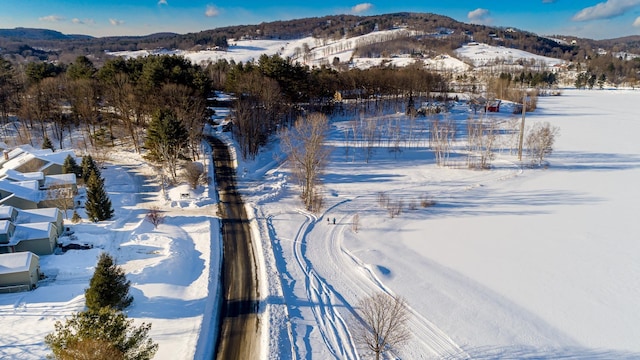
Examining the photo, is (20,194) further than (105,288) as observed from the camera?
Yes

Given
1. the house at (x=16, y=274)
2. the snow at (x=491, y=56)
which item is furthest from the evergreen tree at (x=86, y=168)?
the snow at (x=491, y=56)

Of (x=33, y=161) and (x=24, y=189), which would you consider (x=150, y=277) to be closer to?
(x=24, y=189)

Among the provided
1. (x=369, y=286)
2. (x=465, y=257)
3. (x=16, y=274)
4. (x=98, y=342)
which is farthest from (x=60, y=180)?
(x=465, y=257)

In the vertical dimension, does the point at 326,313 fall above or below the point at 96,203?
below

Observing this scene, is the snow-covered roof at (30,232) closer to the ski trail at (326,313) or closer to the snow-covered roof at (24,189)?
the snow-covered roof at (24,189)

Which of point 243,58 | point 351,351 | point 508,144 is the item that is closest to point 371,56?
point 243,58

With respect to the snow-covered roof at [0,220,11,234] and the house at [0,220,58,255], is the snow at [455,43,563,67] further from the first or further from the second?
the snow-covered roof at [0,220,11,234]

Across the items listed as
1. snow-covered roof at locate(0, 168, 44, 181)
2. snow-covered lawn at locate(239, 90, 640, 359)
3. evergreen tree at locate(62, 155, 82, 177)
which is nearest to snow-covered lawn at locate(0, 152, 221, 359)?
snow-covered lawn at locate(239, 90, 640, 359)
